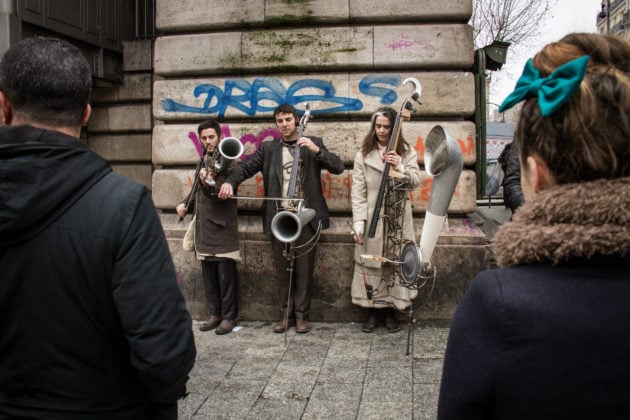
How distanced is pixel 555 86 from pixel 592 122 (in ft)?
0.32

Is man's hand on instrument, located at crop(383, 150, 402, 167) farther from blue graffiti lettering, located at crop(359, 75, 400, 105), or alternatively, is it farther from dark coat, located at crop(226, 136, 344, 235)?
blue graffiti lettering, located at crop(359, 75, 400, 105)

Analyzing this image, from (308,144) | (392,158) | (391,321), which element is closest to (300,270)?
(391,321)

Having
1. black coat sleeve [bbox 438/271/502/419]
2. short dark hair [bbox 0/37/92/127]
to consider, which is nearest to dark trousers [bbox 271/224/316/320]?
short dark hair [bbox 0/37/92/127]

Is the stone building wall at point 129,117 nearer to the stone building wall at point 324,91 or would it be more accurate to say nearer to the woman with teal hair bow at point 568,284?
the stone building wall at point 324,91

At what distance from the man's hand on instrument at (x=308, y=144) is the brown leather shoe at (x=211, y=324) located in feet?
6.32

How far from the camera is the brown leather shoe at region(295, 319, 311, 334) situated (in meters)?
6.09

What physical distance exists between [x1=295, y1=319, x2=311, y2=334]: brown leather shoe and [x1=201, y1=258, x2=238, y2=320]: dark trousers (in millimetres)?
642

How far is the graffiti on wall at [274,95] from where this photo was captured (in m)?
6.41

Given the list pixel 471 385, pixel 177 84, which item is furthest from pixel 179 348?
pixel 177 84

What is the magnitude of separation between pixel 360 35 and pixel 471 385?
5.54m

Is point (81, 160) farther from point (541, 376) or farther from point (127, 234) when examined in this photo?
point (541, 376)

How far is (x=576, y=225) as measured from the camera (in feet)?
4.09

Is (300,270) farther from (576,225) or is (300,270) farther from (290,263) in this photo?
(576,225)

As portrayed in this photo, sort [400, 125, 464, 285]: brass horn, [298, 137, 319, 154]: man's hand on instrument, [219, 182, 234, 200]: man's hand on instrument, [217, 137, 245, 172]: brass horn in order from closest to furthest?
[400, 125, 464, 285]: brass horn
[298, 137, 319, 154]: man's hand on instrument
[217, 137, 245, 172]: brass horn
[219, 182, 234, 200]: man's hand on instrument
